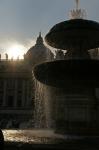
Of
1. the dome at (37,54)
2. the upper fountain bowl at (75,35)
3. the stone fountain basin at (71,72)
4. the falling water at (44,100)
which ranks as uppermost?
the dome at (37,54)

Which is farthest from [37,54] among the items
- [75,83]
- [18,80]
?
[75,83]

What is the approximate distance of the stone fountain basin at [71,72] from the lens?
483 inches

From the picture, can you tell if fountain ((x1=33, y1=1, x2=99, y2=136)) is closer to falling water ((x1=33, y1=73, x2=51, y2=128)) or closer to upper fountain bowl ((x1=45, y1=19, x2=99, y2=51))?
upper fountain bowl ((x1=45, y1=19, x2=99, y2=51))

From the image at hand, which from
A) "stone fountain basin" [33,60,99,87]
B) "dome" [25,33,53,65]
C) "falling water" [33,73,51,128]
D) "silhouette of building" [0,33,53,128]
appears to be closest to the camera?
"stone fountain basin" [33,60,99,87]

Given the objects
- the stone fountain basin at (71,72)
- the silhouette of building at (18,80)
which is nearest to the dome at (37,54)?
the silhouette of building at (18,80)

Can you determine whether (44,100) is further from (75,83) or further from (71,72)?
(71,72)

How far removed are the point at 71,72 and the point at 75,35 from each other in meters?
1.52

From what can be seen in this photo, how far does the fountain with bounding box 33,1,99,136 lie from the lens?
1237cm

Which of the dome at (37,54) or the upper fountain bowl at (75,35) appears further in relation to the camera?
the dome at (37,54)

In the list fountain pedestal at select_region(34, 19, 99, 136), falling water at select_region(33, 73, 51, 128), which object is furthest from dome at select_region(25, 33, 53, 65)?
fountain pedestal at select_region(34, 19, 99, 136)

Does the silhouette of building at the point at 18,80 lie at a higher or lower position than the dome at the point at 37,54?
lower

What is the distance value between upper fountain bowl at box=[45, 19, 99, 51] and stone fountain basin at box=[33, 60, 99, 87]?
3.97ft

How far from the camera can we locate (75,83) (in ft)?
42.0

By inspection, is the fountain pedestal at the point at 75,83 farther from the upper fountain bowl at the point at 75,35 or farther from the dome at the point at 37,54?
the dome at the point at 37,54
